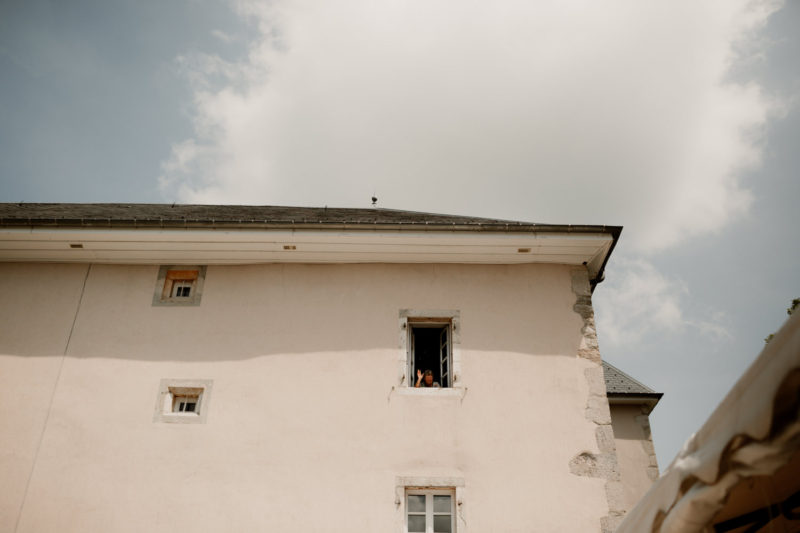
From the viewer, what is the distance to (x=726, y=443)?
79.7 inches

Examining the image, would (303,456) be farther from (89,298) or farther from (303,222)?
(89,298)

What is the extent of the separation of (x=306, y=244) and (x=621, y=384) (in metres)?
6.53

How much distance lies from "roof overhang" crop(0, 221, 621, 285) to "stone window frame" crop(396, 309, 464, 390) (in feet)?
2.73

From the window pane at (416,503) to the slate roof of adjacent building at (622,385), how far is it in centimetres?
474

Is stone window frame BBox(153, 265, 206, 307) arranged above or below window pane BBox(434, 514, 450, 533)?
above

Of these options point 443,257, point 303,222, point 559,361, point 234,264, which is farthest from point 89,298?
point 559,361

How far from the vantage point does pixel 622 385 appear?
34.7ft

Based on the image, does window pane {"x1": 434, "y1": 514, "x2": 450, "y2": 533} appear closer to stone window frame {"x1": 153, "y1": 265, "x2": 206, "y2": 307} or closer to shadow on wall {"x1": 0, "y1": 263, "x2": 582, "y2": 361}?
shadow on wall {"x1": 0, "y1": 263, "x2": 582, "y2": 361}

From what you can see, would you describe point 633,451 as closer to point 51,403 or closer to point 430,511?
point 430,511

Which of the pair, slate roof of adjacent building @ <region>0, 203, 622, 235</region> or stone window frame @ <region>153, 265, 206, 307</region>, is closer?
slate roof of adjacent building @ <region>0, 203, 622, 235</region>

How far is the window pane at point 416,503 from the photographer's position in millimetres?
6828

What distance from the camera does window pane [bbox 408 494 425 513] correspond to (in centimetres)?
683

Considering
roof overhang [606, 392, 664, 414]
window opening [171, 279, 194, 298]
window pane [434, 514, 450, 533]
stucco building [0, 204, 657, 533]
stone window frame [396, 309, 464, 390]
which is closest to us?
window pane [434, 514, 450, 533]

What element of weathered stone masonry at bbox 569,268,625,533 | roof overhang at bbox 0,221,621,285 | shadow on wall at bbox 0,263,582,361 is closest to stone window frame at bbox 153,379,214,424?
shadow on wall at bbox 0,263,582,361
